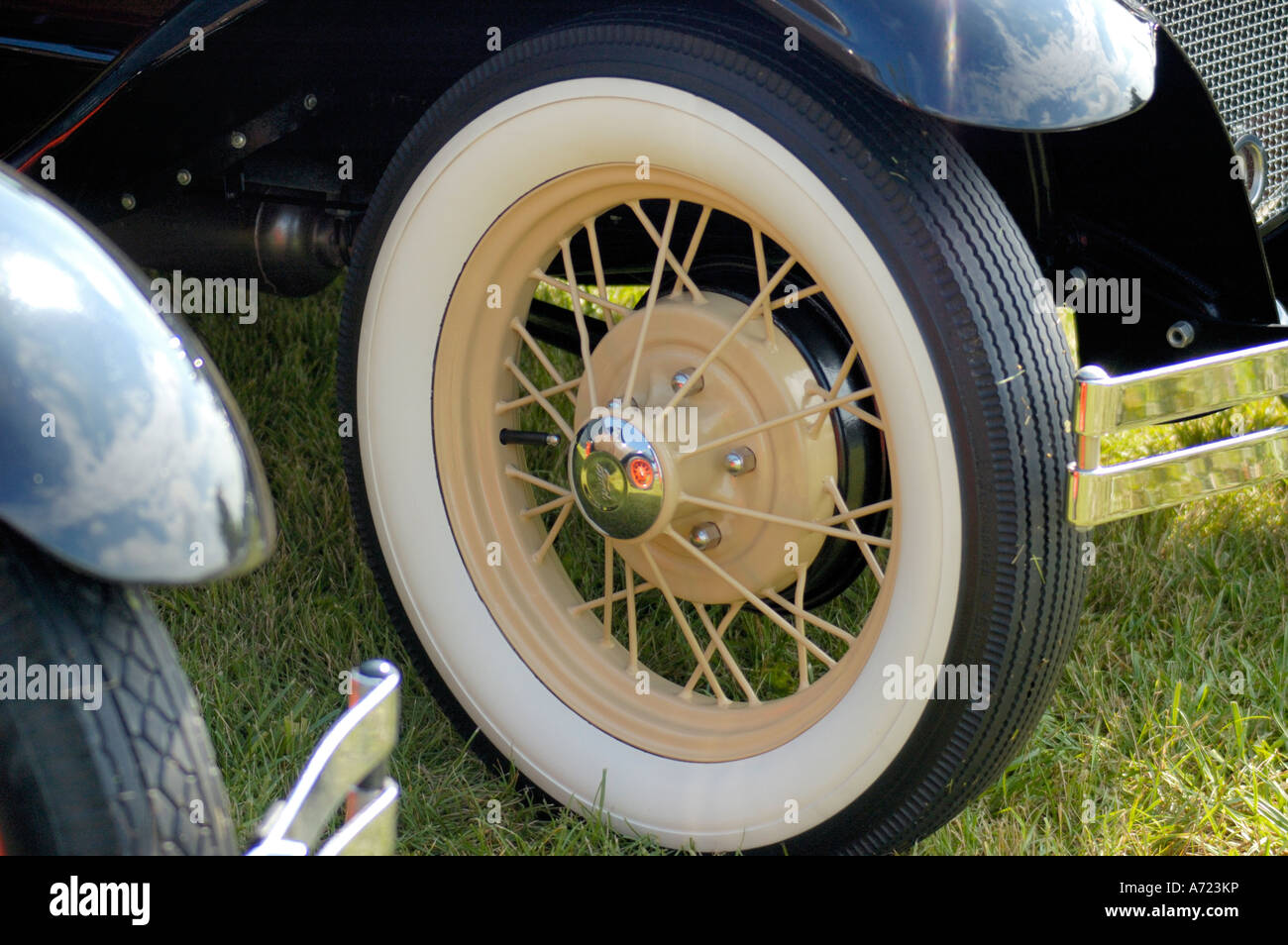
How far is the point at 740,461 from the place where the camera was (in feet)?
5.53

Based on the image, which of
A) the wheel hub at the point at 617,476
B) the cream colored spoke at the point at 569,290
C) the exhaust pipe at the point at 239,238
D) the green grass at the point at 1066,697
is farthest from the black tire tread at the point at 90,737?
the exhaust pipe at the point at 239,238

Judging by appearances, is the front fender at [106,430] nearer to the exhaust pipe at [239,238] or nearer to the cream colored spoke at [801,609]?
the cream colored spoke at [801,609]

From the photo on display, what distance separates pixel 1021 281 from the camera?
4.52 feet

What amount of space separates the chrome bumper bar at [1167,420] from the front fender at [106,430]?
0.85 meters

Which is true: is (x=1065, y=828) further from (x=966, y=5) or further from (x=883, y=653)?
(x=966, y=5)

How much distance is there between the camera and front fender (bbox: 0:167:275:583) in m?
0.93

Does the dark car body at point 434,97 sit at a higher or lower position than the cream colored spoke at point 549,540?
higher

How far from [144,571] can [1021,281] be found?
96 centimetres

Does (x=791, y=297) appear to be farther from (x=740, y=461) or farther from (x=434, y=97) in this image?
(x=434, y=97)

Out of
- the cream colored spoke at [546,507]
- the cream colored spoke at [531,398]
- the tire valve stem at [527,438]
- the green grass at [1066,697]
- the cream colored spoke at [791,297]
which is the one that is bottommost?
the green grass at [1066,697]

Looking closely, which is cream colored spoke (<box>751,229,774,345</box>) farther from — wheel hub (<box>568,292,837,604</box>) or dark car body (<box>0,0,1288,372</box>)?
dark car body (<box>0,0,1288,372</box>)

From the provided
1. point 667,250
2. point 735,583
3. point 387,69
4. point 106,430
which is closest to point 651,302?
point 667,250

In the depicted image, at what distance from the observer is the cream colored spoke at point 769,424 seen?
1587 millimetres

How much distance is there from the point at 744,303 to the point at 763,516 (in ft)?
1.03
